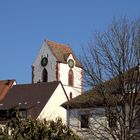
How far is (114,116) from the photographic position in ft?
82.8

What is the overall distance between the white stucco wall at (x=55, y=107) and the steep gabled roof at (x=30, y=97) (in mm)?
453

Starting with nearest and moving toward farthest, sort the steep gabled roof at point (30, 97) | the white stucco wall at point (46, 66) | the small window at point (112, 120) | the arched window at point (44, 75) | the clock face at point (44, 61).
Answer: the small window at point (112, 120)
the steep gabled roof at point (30, 97)
the white stucco wall at point (46, 66)
the arched window at point (44, 75)
the clock face at point (44, 61)

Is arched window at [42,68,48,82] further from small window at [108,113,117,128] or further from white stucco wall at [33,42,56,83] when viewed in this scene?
small window at [108,113,117,128]

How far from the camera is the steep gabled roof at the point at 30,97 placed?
59094 millimetres

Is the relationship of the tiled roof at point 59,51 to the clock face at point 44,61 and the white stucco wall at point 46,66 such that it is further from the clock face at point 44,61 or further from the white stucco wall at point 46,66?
the clock face at point 44,61

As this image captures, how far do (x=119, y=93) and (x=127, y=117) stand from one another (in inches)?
49.2

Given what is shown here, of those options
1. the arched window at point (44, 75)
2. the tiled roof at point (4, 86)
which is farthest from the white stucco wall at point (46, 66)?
the tiled roof at point (4, 86)

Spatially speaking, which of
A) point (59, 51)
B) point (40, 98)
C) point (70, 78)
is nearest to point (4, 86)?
point (40, 98)

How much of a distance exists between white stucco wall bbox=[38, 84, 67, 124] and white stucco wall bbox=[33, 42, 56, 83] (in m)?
23.3

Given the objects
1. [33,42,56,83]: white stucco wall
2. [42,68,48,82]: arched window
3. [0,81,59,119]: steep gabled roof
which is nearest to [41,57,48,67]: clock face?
[33,42,56,83]: white stucco wall

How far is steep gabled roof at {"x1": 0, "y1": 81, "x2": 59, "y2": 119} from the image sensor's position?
59.1 metres

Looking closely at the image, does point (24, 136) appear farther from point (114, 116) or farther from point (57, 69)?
point (57, 69)

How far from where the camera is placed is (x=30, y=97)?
62750mm

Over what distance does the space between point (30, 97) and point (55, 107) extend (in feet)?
11.8
